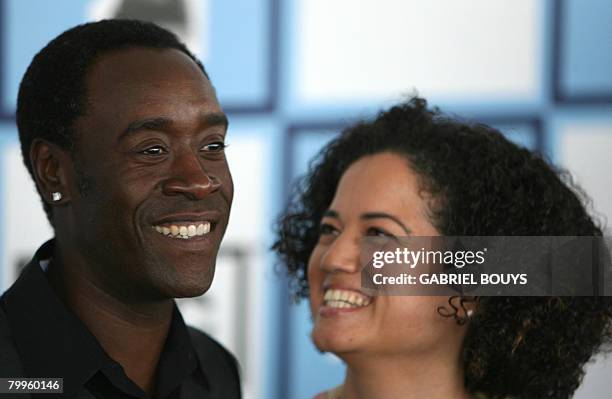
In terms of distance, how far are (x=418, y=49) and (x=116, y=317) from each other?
1.28 metres

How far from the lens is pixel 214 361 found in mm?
1360

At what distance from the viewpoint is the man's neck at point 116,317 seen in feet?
3.70

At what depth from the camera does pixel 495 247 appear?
4.92 ft

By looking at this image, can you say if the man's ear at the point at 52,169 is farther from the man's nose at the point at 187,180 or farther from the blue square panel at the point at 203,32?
the blue square panel at the point at 203,32

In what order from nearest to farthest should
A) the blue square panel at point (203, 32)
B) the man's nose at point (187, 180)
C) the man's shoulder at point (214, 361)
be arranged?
the man's nose at point (187, 180)
the man's shoulder at point (214, 361)
the blue square panel at point (203, 32)

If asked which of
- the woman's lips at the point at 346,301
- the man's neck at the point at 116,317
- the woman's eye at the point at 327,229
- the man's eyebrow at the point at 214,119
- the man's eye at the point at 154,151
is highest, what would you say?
the man's eyebrow at the point at 214,119

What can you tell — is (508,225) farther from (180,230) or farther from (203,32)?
(203,32)

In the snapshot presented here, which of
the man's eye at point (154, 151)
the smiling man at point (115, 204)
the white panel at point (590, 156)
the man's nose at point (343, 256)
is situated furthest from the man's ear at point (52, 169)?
the white panel at point (590, 156)

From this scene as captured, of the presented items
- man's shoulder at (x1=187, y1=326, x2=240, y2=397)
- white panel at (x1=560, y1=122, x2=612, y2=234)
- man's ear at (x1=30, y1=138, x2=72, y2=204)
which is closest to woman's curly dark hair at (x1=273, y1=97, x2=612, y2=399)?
man's shoulder at (x1=187, y1=326, x2=240, y2=397)

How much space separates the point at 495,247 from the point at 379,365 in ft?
0.91

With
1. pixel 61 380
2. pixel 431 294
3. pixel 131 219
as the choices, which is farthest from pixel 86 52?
pixel 431 294

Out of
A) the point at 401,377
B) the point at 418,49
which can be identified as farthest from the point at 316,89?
the point at 401,377

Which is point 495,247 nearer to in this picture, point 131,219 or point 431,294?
point 431,294

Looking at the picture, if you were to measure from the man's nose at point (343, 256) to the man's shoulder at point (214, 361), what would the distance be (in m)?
0.22
